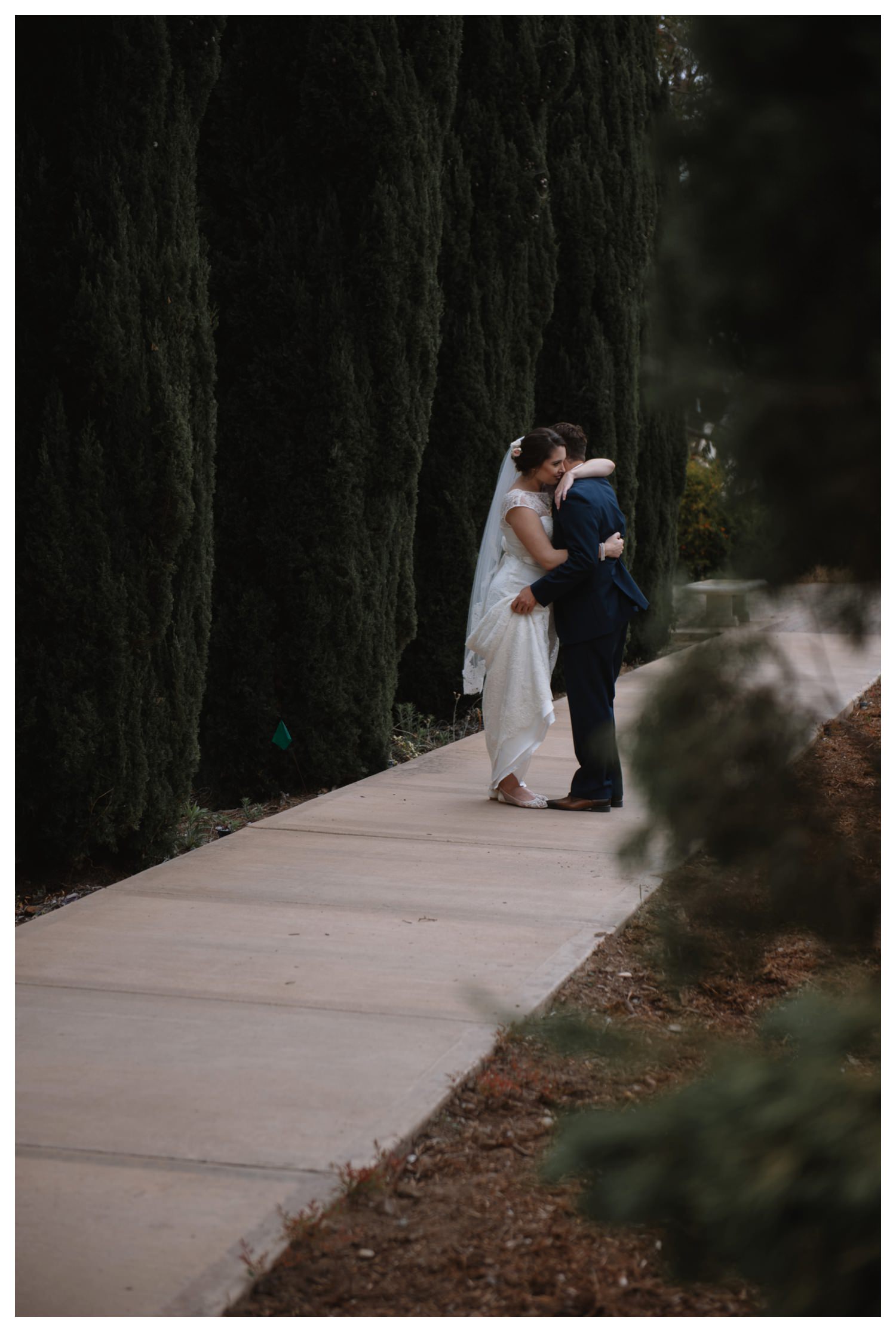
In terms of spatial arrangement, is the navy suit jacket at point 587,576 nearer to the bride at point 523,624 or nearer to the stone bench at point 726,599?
the bride at point 523,624

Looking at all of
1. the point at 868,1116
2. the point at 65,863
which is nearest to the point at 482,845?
the point at 65,863

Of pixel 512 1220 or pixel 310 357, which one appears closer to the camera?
pixel 512 1220

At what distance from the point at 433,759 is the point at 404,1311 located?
6.40 m

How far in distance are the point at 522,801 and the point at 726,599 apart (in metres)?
5.85

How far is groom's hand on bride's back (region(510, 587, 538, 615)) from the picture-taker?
763cm

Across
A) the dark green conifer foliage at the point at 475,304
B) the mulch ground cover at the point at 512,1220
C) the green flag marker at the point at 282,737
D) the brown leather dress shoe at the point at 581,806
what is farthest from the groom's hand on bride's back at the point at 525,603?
the mulch ground cover at the point at 512,1220

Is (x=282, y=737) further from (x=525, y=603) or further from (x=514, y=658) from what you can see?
(x=525, y=603)

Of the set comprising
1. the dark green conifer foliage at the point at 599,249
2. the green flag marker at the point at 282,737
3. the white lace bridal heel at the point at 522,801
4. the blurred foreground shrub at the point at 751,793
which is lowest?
the white lace bridal heel at the point at 522,801

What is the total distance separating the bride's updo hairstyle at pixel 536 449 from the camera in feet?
25.3

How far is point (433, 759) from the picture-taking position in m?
9.21

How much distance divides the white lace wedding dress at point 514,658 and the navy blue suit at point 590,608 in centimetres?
14

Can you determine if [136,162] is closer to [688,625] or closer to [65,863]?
[65,863]

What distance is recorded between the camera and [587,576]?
761cm

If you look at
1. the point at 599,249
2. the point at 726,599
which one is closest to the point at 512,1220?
the point at 726,599
